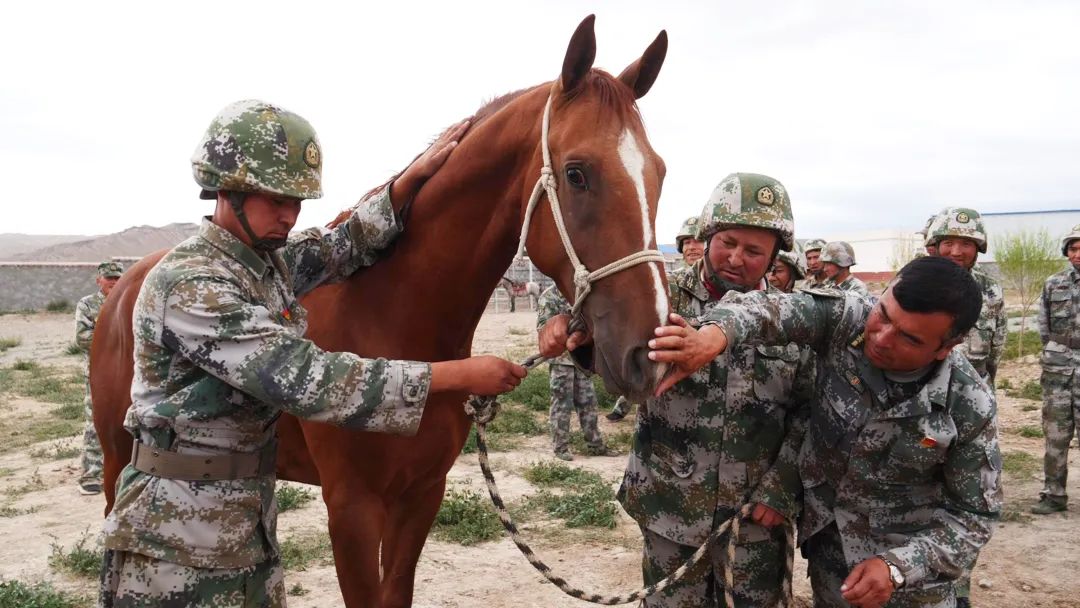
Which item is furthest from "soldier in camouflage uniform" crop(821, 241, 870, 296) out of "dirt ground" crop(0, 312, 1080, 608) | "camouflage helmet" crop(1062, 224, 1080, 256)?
"dirt ground" crop(0, 312, 1080, 608)

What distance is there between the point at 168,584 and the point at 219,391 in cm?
56

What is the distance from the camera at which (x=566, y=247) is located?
2061 mm

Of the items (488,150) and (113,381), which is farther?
(113,381)

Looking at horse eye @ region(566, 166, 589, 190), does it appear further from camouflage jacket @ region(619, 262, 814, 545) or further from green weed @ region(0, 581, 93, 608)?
green weed @ region(0, 581, 93, 608)

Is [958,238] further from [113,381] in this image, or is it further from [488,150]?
[113,381]

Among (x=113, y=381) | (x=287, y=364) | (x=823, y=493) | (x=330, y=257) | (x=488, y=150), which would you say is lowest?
(x=823, y=493)

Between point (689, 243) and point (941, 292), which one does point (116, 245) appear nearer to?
point (689, 243)

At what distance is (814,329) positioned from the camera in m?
2.33

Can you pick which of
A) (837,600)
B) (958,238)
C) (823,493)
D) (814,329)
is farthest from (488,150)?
(958,238)

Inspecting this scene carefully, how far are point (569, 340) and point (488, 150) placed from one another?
0.83 metres

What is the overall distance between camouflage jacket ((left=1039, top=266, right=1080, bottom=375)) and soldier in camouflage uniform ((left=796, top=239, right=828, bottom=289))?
2493 mm

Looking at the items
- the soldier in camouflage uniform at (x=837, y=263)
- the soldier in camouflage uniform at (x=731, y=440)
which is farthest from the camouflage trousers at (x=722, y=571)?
the soldier in camouflage uniform at (x=837, y=263)

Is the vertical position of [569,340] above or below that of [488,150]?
below

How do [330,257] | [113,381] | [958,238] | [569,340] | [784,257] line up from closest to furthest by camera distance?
1. [569,340]
2. [330,257]
3. [113,381]
4. [784,257]
5. [958,238]
